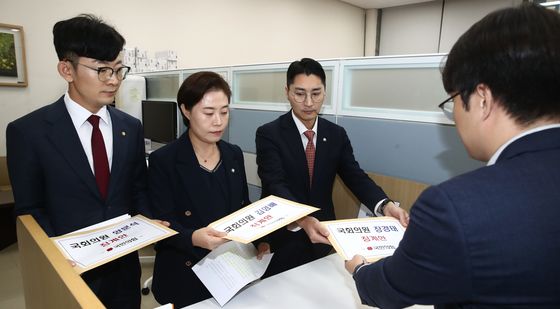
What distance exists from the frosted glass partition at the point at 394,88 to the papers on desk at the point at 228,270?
100 cm

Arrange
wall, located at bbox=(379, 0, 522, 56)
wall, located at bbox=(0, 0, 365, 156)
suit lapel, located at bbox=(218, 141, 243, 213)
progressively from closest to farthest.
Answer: suit lapel, located at bbox=(218, 141, 243, 213) → wall, located at bbox=(0, 0, 365, 156) → wall, located at bbox=(379, 0, 522, 56)

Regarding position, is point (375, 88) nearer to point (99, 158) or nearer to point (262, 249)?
point (262, 249)

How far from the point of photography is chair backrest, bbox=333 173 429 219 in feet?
5.49

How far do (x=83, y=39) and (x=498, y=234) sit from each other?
137cm

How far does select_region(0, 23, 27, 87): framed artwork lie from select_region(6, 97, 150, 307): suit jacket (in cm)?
296

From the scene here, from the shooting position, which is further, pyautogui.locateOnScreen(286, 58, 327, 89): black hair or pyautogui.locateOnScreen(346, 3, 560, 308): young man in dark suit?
pyautogui.locateOnScreen(286, 58, 327, 89): black hair

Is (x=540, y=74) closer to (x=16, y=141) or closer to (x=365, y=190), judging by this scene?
(x=365, y=190)

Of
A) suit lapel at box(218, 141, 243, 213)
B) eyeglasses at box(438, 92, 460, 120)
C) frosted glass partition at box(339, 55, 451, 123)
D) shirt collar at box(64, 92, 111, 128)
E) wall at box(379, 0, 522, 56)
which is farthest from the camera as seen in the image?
wall at box(379, 0, 522, 56)

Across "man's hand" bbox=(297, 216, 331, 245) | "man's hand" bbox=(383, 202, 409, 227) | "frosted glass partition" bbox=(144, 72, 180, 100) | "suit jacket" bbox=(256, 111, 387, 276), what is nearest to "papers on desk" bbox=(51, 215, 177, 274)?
"man's hand" bbox=(297, 216, 331, 245)

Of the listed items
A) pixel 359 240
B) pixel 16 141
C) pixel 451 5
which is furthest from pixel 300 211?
pixel 451 5

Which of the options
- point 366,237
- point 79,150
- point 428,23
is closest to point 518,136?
point 366,237

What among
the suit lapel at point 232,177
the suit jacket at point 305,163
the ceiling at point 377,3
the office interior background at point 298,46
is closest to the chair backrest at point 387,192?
the office interior background at point 298,46

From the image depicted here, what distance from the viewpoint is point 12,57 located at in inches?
137

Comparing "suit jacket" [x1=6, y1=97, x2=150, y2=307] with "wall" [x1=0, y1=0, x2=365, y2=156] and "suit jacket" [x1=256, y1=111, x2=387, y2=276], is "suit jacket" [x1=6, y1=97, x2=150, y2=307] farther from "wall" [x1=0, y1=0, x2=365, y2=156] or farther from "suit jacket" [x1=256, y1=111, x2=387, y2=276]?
"wall" [x1=0, y1=0, x2=365, y2=156]
